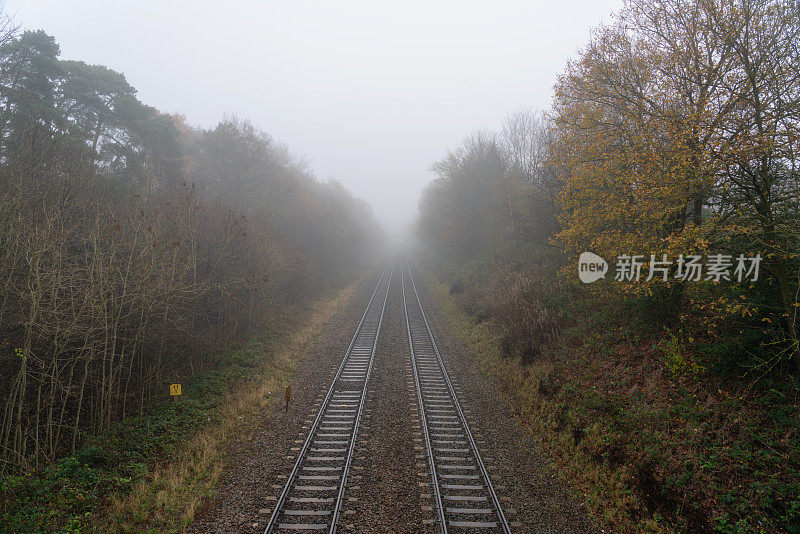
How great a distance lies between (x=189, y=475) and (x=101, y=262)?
515cm

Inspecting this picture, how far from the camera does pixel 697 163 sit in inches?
314

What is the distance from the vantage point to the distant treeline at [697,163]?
7.02 meters

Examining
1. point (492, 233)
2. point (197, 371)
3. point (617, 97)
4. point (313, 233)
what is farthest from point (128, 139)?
point (617, 97)

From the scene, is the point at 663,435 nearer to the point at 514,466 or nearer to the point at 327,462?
the point at 514,466

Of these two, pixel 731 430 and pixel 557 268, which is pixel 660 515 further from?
pixel 557 268

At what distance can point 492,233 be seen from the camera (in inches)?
1094

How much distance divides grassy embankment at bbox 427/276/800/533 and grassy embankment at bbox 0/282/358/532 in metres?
7.22

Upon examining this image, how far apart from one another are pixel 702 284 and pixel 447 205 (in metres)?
33.3

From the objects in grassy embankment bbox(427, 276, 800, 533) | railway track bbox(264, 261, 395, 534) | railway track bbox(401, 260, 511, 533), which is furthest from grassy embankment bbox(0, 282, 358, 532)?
grassy embankment bbox(427, 276, 800, 533)

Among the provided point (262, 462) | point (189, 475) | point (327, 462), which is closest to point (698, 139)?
point (327, 462)

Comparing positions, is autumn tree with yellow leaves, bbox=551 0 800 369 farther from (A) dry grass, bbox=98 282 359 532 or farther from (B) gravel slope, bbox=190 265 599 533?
(A) dry grass, bbox=98 282 359 532

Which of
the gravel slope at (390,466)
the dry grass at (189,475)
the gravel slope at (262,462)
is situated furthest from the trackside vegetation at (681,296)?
the dry grass at (189,475)

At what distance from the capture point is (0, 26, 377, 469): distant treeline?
311 inches

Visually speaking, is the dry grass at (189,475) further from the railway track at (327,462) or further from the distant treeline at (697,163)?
the distant treeline at (697,163)
